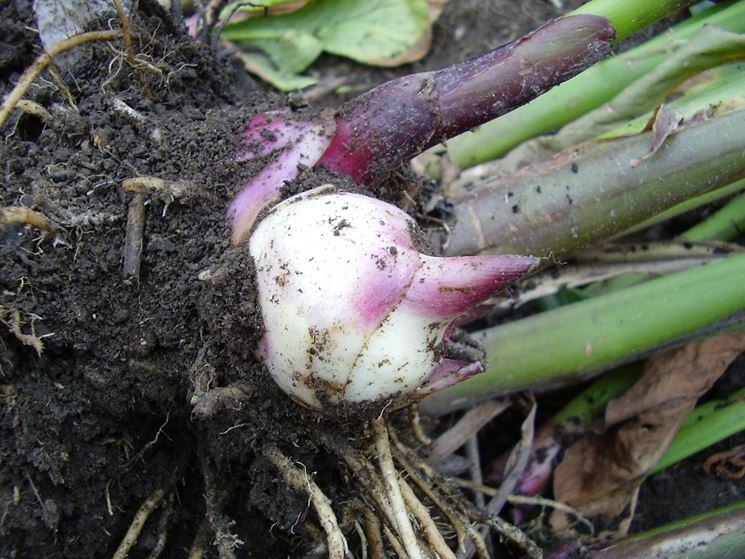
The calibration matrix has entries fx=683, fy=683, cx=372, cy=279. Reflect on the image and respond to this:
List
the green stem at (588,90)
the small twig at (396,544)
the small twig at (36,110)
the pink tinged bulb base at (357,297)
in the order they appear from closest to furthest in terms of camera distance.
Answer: the pink tinged bulb base at (357,297), the small twig at (396,544), the small twig at (36,110), the green stem at (588,90)

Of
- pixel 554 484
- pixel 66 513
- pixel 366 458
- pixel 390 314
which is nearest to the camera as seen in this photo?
pixel 390 314

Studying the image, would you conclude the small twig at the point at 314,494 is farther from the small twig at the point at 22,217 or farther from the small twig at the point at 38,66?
the small twig at the point at 38,66

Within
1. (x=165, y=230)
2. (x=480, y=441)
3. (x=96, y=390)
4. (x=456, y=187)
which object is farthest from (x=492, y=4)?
(x=96, y=390)

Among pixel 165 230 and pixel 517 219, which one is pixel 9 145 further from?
pixel 517 219

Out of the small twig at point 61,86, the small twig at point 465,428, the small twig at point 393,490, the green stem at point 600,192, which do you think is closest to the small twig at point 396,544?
the small twig at point 393,490

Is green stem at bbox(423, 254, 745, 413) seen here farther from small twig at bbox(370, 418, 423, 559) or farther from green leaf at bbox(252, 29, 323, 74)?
green leaf at bbox(252, 29, 323, 74)

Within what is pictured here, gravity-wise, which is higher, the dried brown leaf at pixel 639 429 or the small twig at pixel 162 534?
the small twig at pixel 162 534

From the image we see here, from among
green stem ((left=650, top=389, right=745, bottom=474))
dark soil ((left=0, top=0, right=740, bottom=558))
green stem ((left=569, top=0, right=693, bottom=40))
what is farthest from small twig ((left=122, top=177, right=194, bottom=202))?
green stem ((left=650, top=389, right=745, bottom=474))
